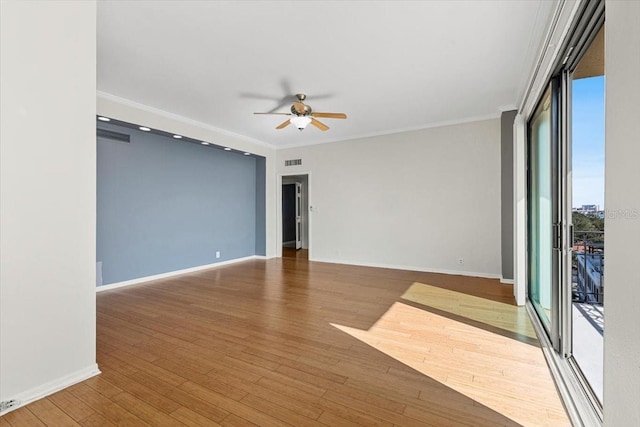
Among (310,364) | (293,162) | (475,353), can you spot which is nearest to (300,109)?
(310,364)

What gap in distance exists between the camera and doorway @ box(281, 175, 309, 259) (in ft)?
28.7

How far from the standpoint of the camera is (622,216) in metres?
0.98

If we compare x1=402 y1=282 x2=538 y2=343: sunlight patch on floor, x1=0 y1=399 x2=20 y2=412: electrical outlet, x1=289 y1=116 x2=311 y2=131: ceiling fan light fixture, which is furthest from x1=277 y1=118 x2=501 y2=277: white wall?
x1=0 y1=399 x2=20 y2=412: electrical outlet

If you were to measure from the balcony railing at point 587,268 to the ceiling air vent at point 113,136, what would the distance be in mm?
5422

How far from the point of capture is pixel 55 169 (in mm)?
1869

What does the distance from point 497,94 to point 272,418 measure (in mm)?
4433

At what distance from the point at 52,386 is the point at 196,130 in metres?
4.05

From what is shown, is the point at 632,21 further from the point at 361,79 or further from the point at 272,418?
the point at 361,79

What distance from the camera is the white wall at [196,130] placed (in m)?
3.88

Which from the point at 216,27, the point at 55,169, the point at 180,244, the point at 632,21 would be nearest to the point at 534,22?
the point at 632,21

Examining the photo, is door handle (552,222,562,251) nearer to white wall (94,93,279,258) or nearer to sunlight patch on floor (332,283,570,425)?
sunlight patch on floor (332,283,570,425)

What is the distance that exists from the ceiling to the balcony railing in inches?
67.0

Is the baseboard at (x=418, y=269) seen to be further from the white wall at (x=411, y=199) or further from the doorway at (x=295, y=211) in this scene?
the doorway at (x=295, y=211)

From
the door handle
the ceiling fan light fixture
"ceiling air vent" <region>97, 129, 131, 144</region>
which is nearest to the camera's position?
the door handle
